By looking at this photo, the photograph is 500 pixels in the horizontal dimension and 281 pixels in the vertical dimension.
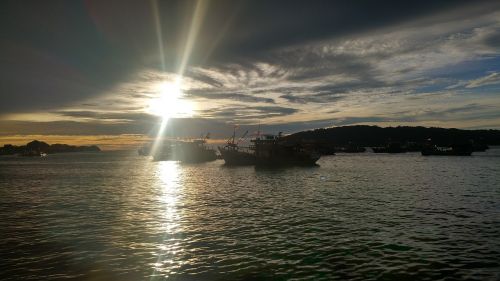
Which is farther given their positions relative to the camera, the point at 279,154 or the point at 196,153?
the point at 196,153

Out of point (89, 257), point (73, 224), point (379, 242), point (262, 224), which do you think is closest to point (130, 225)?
point (73, 224)

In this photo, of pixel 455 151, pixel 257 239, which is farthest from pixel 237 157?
pixel 455 151

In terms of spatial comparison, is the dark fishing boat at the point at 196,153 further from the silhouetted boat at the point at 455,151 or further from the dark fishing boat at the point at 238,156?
the silhouetted boat at the point at 455,151

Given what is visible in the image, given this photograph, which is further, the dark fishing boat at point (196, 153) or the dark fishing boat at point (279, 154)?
the dark fishing boat at point (196, 153)

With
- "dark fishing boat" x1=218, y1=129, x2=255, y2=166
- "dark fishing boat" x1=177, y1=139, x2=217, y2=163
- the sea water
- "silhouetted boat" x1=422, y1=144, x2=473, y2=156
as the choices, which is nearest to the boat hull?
"dark fishing boat" x1=218, y1=129, x2=255, y2=166

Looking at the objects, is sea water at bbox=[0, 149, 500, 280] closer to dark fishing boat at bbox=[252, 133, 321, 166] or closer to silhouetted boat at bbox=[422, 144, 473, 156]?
dark fishing boat at bbox=[252, 133, 321, 166]

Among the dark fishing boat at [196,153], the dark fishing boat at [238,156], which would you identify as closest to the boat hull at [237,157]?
the dark fishing boat at [238,156]

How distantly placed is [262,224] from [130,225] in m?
9.88

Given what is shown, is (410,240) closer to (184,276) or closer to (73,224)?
(184,276)

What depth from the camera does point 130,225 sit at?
86.1 ft

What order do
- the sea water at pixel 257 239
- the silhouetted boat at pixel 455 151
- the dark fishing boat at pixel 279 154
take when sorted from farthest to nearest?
the silhouetted boat at pixel 455 151 → the dark fishing boat at pixel 279 154 → the sea water at pixel 257 239

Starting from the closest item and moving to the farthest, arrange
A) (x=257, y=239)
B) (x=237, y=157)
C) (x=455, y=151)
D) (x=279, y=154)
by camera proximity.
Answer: (x=257, y=239), (x=279, y=154), (x=237, y=157), (x=455, y=151)

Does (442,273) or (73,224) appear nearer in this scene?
(442,273)

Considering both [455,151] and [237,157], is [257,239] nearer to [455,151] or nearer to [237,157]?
[237,157]
